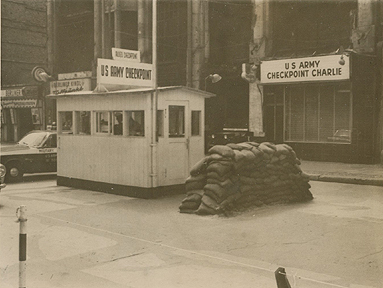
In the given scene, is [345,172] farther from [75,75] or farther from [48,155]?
[75,75]

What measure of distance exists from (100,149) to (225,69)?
537 inches

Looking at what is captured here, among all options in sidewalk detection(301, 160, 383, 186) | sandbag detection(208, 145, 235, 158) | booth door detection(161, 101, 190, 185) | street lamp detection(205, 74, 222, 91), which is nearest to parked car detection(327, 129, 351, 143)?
sidewalk detection(301, 160, 383, 186)

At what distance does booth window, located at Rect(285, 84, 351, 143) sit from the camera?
20953 millimetres

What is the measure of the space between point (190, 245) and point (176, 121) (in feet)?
19.1

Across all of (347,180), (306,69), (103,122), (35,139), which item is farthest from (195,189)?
(306,69)

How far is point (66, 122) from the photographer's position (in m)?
15.2

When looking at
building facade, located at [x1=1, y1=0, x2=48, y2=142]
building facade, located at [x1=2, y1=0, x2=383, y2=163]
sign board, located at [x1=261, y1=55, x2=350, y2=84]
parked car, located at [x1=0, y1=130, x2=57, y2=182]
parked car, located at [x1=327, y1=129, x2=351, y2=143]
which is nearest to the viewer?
parked car, located at [x1=0, y1=130, x2=57, y2=182]

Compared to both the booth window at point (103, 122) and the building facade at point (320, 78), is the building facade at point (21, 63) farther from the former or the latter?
the booth window at point (103, 122)

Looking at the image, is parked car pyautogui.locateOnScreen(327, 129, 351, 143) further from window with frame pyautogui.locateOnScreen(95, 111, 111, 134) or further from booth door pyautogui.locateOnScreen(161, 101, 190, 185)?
window with frame pyautogui.locateOnScreen(95, 111, 111, 134)

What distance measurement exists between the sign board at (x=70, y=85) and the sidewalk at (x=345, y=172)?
1725 cm

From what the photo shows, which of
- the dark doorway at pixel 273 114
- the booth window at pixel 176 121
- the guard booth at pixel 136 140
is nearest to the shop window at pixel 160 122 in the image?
the guard booth at pixel 136 140

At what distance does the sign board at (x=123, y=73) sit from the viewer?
40.3ft

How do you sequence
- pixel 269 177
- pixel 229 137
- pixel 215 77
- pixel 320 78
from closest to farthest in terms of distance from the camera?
pixel 269 177, pixel 320 78, pixel 229 137, pixel 215 77

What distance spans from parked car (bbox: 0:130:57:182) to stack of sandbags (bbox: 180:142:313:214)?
7496 millimetres
